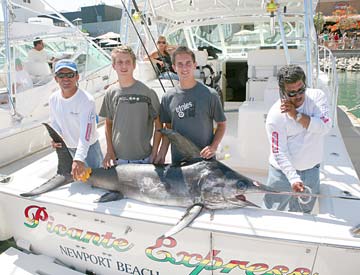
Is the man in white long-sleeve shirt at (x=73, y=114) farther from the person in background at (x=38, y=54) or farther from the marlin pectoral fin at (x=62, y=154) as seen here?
the person in background at (x=38, y=54)

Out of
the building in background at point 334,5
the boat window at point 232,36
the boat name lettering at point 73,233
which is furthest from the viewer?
the building in background at point 334,5

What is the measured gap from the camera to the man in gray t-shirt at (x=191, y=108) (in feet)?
6.91

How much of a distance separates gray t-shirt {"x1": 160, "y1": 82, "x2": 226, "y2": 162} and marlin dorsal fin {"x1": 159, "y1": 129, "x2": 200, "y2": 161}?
8cm

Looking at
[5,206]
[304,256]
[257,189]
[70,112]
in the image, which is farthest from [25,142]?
[304,256]

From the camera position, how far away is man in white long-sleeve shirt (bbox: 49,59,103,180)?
223 centimetres

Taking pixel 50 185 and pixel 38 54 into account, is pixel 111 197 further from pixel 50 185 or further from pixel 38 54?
pixel 38 54

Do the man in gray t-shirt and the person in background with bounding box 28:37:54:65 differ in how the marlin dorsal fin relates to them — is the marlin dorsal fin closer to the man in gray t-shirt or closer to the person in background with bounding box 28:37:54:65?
the man in gray t-shirt

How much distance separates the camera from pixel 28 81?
452 centimetres

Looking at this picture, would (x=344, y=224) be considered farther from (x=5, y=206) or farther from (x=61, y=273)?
(x=5, y=206)

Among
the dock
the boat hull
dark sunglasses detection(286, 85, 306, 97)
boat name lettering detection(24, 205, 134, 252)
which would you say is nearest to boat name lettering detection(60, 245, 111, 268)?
the boat hull

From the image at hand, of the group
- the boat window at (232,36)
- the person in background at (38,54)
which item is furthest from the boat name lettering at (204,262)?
the boat window at (232,36)

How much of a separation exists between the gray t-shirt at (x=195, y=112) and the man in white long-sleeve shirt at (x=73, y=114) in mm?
560

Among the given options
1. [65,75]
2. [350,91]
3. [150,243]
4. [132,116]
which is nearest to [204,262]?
[150,243]

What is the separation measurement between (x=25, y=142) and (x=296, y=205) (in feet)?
9.99
